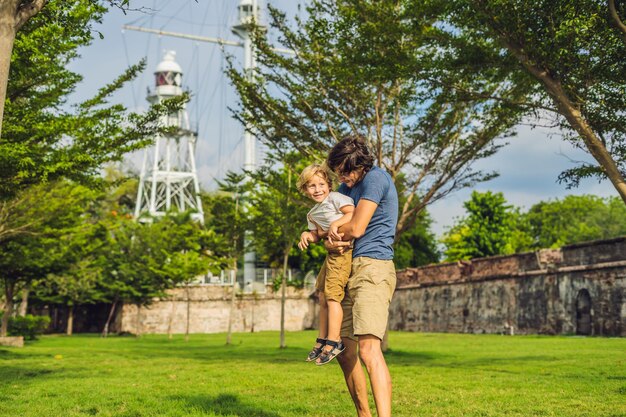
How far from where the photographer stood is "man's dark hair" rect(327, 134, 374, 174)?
5.59 metres

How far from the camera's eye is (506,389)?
31.4 ft

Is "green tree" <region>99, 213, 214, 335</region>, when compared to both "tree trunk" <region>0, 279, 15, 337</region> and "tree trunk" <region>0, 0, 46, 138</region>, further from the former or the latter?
"tree trunk" <region>0, 0, 46, 138</region>

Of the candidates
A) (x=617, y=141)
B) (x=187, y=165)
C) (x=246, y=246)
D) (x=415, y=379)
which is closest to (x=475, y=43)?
(x=617, y=141)

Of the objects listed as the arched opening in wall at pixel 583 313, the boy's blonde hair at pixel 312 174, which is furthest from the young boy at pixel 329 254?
the arched opening in wall at pixel 583 313

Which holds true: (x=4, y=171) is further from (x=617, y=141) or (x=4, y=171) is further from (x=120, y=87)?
(x=617, y=141)

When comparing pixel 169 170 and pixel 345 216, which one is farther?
pixel 169 170

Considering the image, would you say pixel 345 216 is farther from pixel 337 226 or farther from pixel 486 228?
pixel 486 228

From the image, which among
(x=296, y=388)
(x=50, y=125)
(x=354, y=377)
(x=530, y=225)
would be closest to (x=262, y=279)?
(x=530, y=225)

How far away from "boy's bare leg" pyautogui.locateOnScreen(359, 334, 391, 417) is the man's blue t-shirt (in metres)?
0.59

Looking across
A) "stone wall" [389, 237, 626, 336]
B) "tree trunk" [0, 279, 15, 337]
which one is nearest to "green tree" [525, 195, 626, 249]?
"stone wall" [389, 237, 626, 336]

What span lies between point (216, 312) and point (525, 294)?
2421cm

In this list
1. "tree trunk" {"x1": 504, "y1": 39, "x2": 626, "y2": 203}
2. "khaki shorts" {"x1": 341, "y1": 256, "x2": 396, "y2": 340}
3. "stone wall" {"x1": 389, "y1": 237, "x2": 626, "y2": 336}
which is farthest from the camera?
"stone wall" {"x1": 389, "y1": 237, "x2": 626, "y2": 336}

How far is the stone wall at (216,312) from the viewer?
165ft

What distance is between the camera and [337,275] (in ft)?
18.0
